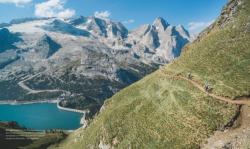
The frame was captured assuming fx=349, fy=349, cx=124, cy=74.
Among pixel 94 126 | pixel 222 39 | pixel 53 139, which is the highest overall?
pixel 222 39

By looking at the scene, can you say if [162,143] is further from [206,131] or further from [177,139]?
A: [206,131]

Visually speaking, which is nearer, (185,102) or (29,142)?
(185,102)

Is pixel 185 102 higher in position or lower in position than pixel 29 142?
higher

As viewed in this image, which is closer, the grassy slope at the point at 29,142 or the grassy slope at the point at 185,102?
the grassy slope at the point at 185,102

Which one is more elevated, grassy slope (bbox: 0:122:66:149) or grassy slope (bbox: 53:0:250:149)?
grassy slope (bbox: 53:0:250:149)

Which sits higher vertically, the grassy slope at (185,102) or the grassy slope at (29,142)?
the grassy slope at (185,102)

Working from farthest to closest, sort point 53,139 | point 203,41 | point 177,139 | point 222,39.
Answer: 1. point 53,139
2. point 203,41
3. point 222,39
4. point 177,139

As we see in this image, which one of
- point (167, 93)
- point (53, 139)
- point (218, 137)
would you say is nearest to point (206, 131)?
point (218, 137)

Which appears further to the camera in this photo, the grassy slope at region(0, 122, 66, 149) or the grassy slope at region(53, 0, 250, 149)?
the grassy slope at region(0, 122, 66, 149)
